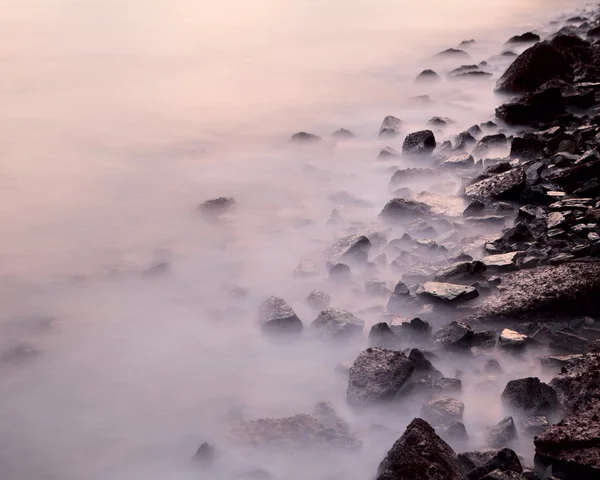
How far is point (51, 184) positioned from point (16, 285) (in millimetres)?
1843

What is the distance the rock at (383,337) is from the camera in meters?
3.28

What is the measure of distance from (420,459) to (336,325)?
52.4 inches

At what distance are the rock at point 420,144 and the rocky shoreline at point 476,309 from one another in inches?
0.4

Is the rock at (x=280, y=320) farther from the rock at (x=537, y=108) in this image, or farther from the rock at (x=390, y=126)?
the rock at (x=537, y=108)

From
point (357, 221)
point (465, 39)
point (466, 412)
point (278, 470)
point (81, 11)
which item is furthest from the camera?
point (81, 11)

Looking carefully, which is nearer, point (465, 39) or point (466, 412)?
point (466, 412)

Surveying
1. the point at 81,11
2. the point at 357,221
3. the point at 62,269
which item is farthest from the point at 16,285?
the point at 81,11

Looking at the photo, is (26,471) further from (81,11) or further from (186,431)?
(81,11)

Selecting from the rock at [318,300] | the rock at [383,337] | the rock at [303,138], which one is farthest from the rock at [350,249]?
the rock at [303,138]

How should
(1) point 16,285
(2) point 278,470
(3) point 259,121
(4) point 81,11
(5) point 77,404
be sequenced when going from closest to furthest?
(2) point 278,470
(5) point 77,404
(1) point 16,285
(3) point 259,121
(4) point 81,11

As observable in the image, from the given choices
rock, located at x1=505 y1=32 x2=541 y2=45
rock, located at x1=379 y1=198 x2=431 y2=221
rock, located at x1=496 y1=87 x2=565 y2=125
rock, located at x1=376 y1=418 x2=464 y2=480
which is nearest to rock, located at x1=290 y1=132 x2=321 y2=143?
rock, located at x1=496 y1=87 x2=565 y2=125

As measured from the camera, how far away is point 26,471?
2.67 m

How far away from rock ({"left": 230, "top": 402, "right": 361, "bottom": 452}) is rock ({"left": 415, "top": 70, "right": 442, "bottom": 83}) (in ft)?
23.0

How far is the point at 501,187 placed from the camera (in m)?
4.75
